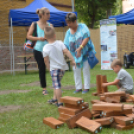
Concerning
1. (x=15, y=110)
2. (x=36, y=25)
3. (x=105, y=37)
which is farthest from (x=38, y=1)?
(x=15, y=110)

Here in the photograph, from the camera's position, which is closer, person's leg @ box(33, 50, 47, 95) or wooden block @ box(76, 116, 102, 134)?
wooden block @ box(76, 116, 102, 134)

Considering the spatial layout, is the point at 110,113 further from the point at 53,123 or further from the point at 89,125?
the point at 53,123

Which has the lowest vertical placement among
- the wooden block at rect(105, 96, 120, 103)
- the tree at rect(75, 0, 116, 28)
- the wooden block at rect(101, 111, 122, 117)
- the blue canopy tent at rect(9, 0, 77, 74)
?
the wooden block at rect(101, 111, 122, 117)

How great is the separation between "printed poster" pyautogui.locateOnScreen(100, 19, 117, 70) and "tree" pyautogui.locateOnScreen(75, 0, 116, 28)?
12.6 m

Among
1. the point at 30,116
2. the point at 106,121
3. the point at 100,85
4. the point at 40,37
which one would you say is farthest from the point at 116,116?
the point at 40,37

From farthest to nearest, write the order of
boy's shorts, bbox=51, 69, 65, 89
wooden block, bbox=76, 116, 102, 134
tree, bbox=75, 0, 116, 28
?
tree, bbox=75, 0, 116, 28 < boy's shorts, bbox=51, 69, 65, 89 < wooden block, bbox=76, 116, 102, 134

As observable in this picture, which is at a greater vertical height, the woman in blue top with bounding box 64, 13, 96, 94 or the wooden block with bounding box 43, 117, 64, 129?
the woman in blue top with bounding box 64, 13, 96, 94

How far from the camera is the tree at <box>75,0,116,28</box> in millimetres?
22986

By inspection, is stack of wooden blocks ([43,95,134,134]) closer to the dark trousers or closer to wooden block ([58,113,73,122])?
wooden block ([58,113,73,122])

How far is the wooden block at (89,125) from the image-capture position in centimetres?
279

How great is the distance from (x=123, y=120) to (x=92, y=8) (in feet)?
74.9

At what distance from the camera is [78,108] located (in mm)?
3248

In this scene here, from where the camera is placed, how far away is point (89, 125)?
2869mm

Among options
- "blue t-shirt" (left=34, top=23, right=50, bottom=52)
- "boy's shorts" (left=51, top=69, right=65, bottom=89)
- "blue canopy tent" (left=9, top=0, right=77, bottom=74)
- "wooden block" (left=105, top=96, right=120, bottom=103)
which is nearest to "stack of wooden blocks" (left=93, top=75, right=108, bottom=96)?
"wooden block" (left=105, top=96, right=120, bottom=103)
